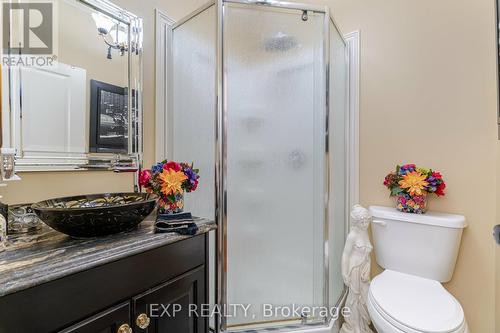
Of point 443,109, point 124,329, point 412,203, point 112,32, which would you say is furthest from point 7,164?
point 443,109

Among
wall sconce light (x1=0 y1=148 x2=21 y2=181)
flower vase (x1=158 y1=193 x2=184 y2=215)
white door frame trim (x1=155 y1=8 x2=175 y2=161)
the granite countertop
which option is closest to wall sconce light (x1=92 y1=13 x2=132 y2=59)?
white door frame trim (x1=155 y1=8 x2=175 y2=161)

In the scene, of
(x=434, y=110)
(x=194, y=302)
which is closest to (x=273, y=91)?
(x=434, y=110)

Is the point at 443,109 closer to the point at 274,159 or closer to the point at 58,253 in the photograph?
the point at 274,159

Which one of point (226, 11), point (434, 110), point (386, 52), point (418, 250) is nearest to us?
point (226, 11)

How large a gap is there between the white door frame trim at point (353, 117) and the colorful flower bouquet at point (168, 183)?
4.12 ft

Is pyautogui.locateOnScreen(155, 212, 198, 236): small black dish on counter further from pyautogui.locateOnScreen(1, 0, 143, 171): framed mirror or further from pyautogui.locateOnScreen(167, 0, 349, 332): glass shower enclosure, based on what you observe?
pyautogui.locateOnScreen(1, 0, 143, 171): framed mirror

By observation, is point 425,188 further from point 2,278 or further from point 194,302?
point 2,278

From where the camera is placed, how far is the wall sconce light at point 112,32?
118cm

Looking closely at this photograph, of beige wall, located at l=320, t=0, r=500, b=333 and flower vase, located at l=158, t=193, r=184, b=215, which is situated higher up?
beige wall, located at l=320, t=0, r=500, b=333

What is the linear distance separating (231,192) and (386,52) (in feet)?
4.69

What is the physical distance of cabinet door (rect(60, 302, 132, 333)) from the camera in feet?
2.08

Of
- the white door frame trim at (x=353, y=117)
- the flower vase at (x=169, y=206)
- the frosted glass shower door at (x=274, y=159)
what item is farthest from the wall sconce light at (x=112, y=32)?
the white door frame trim at (x=353, y=117)

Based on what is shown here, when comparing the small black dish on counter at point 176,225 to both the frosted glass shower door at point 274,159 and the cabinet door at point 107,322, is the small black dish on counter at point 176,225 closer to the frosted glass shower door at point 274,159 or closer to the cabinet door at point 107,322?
the cabinet door at point 107,322

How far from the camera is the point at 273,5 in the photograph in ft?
4.59
